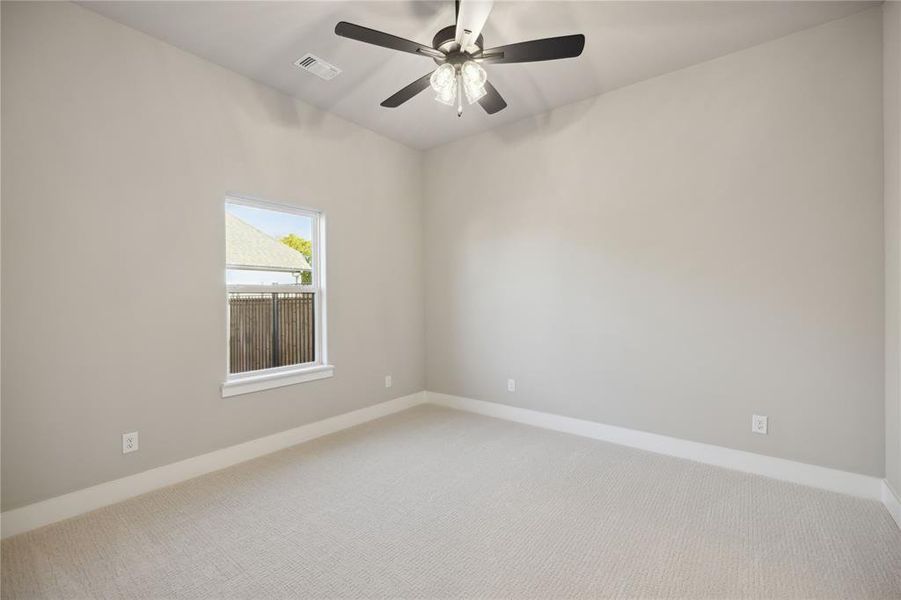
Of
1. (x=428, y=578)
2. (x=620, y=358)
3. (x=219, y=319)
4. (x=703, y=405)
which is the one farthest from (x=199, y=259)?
(x=703, y=405)

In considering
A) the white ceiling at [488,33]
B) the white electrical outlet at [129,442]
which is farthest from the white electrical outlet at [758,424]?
the white electrical outlet at [129,442]

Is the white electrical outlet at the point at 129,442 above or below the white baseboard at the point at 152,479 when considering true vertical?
above

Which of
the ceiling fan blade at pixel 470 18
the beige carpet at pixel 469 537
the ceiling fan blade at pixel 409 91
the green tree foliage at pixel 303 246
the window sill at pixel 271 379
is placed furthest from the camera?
the green tree foliage at pixel 303 246

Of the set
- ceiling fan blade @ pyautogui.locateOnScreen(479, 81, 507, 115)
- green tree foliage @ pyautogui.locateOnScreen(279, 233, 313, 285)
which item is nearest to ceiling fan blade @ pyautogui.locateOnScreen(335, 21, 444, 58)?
ceiling fan blade @ pyautogui.locateOnScreen(479, 81, 507, 115)

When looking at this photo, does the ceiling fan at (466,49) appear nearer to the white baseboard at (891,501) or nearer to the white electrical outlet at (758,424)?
the white electrical outlet at (758,424)

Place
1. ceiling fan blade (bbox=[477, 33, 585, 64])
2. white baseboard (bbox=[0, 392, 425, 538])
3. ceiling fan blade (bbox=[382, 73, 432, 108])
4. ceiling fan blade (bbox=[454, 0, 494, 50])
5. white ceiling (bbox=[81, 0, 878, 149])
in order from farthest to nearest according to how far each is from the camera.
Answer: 1. ceiling fan blade (bbox=[382, 73, 432, 108])
2. white ceiling (bbox=[81, 0, 878, 149])
3. white baseboard (bbox=[0, 392, 425, 538])
4. ceiling fan blade (bbox=[477, 33, 585, 64])
5. ceiling fan blade (bbox=[454, 0, 494, 50])

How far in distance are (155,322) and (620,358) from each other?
3371 millimetres

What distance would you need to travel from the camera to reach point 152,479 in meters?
2.58

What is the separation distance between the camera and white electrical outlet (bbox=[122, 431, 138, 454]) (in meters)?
2.49

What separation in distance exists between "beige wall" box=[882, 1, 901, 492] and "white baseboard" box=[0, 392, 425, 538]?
3744mm

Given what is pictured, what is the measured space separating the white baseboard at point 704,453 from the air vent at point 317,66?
Answer: 3.19 meters

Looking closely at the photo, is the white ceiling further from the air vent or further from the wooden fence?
the wooden fence

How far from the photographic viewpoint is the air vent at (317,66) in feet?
9.30

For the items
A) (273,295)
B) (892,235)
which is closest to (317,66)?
(273,295)
